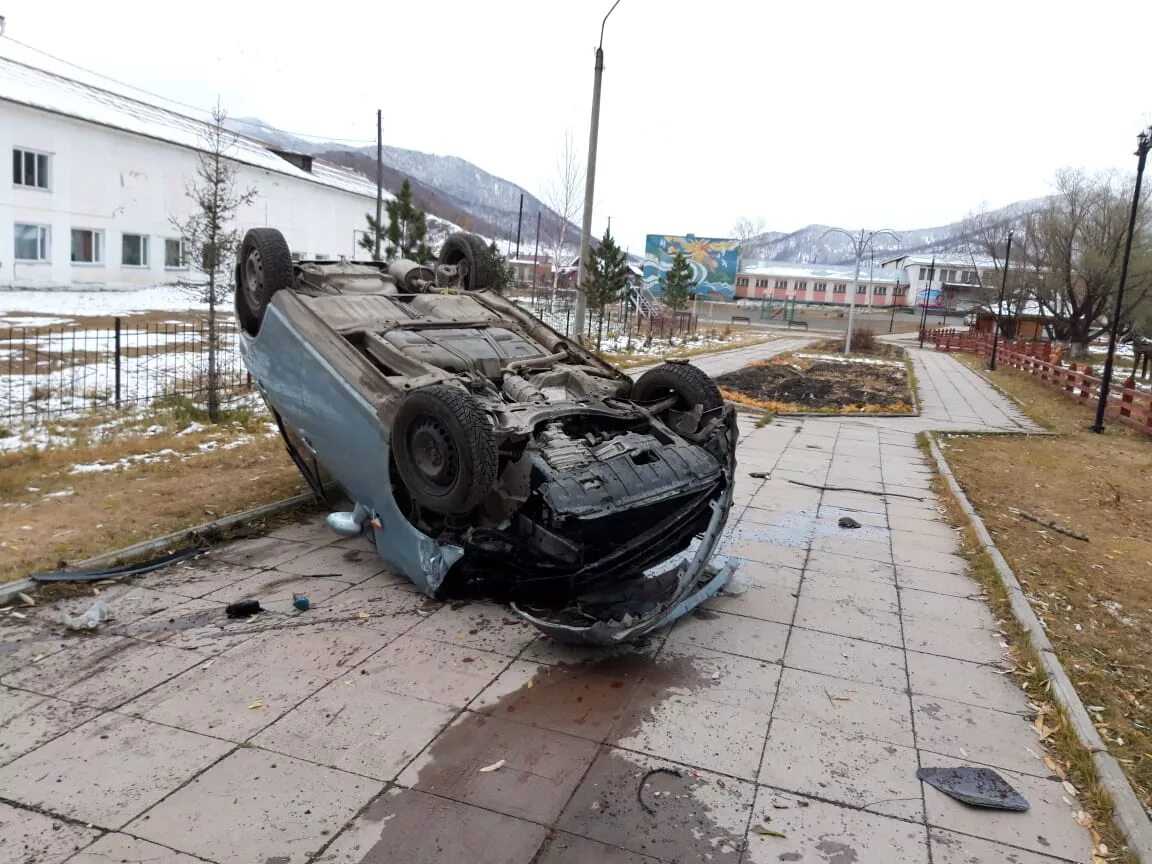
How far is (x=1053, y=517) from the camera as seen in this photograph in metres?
8.85

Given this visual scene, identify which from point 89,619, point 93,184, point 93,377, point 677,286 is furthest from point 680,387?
point 93,184

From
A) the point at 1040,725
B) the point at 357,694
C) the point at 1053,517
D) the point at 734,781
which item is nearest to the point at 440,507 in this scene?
the point at 357,694

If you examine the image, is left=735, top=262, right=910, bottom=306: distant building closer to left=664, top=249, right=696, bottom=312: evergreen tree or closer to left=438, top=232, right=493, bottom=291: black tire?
left=664, top=249, right=696, bottom=312: evergreen tree

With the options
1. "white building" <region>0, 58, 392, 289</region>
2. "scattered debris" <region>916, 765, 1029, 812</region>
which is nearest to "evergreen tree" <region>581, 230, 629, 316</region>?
"white building" <region>0, 58, 392, 289</region>

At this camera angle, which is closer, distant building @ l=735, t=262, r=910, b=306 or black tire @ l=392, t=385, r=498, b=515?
black tire @ l=392, t=385, r=498, b=515

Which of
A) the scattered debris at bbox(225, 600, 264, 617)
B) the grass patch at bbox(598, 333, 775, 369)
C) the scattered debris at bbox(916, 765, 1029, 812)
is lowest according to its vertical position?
the scattered debris at bbox(916, 765, 1029, 812)

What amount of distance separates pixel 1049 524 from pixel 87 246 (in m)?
33.8

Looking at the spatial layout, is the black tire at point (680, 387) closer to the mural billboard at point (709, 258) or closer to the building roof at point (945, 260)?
the mural billboard at point (709, 258)

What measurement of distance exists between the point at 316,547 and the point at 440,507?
2.02 metres

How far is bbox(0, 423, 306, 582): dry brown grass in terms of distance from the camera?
617 centimetres

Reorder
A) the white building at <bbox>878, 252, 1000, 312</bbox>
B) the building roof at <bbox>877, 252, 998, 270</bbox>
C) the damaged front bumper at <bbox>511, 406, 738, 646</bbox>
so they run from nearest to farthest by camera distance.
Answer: the damaged front bumper at <bbox>511, 406, 738, 646</bbox> → the white building at <bbox>878, 252, 1000, 312</bbox> → the building roof at <bbox>877, 252, 998, 270</bbox>

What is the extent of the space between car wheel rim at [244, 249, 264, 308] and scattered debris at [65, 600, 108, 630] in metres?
2.92

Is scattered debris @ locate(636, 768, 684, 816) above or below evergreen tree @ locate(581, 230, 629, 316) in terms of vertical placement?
below

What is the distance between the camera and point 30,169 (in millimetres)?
28453
